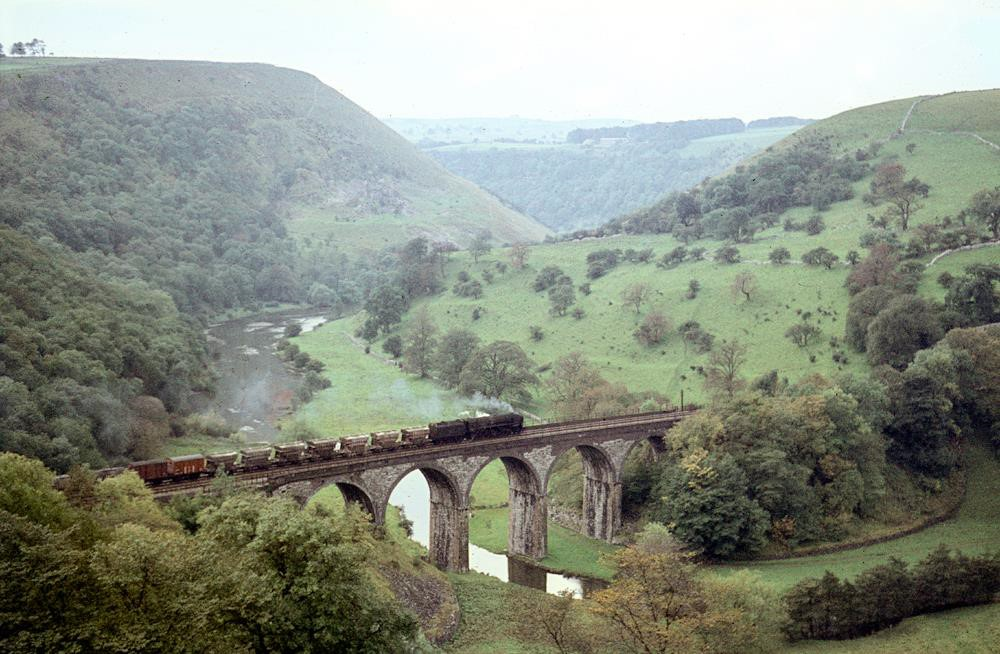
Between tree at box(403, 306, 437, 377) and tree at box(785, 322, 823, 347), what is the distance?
132 ft

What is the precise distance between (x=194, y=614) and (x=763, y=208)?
121764mm

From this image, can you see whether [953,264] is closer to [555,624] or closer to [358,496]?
[555,624]

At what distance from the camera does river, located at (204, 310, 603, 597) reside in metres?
59.0

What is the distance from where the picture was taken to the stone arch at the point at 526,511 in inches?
2355

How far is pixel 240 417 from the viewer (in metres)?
89.1

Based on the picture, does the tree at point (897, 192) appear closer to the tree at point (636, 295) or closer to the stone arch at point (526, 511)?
the tree at point (636, 295)

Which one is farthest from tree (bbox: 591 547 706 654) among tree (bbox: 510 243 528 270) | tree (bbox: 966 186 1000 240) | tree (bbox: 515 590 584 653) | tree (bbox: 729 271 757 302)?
tree (bbox: 510 243 528 270)

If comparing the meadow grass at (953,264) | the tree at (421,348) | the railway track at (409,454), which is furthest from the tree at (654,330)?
the railway track at (409,454)

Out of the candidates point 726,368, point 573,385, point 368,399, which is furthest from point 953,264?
point 368,399

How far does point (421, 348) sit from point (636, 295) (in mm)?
25968

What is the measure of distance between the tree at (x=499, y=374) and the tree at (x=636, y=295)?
1852cm

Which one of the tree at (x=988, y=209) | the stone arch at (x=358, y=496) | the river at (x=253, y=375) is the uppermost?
the tree at (x=988, y=209)

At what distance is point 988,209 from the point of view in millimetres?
99188

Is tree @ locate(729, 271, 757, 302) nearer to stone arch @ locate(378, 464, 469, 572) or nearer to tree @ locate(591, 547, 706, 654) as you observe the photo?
stone arch @ locate(378, 464, 469, 572)
